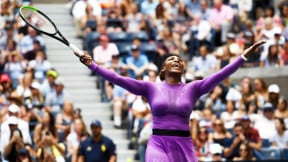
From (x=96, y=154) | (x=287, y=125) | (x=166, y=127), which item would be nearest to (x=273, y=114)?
(x=287, y=125)

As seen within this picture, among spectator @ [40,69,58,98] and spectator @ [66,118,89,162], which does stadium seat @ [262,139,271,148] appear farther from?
spectator @ [40,69,58,98]

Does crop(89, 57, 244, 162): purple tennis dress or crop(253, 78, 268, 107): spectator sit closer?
crop(89, 57, 244, 162): purple tennis dress

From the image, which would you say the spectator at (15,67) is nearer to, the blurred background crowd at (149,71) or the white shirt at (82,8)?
the blurred background crowd at (149,71)

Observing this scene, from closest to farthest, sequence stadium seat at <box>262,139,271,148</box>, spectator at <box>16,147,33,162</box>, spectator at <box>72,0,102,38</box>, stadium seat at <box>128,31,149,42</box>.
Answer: spectator at <box>16,147,33,162</box> < stadium seat at <box>262,139,271,148</box> < stadium seat at <box>128,31,149,42</box> < spectator at <box>72,0,102,38</box>

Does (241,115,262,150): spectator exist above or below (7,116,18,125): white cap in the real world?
below

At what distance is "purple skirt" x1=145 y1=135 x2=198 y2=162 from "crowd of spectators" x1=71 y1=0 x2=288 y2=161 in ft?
20.2

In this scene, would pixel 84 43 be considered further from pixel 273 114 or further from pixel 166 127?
pixel 166 127

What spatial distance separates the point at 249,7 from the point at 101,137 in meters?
9.62

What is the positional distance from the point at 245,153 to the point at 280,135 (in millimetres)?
1377

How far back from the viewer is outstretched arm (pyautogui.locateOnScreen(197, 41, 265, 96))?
11.1 meters

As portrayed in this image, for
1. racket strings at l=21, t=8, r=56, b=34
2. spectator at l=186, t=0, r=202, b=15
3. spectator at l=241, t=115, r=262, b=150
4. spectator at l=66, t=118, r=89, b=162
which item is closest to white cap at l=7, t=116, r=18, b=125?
spectator at l=66, t=118, r=89, b=162

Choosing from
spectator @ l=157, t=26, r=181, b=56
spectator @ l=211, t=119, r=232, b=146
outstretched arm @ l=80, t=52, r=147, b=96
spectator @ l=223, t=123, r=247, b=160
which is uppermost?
spectator @ l=157, t=26, r=181, b=56

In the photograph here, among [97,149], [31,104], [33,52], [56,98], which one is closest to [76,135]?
[31,104]

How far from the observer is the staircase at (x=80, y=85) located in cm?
1962
